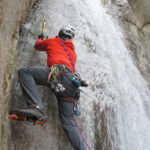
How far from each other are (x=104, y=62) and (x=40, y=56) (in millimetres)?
2131

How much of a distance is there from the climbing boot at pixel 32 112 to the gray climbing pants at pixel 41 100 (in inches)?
6.6

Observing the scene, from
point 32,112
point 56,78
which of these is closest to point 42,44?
point 56,78

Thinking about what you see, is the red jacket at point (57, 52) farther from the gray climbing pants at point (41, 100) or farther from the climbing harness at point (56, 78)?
the gray climbing pants at point (41, 100)

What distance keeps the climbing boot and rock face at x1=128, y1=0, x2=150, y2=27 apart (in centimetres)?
813

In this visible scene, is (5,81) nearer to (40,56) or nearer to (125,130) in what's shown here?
(40,56)

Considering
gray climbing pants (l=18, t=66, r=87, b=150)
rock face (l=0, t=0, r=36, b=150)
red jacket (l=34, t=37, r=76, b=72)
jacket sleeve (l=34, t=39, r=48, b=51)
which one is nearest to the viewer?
rock face (l=0, t=0, r=36, b=150)

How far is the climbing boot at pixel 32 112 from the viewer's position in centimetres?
462

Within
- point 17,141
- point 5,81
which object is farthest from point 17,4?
point 17,141

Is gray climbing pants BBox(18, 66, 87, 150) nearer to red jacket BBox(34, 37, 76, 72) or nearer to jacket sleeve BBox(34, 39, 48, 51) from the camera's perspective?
red jacket BBox(34, 37, 76, 72)

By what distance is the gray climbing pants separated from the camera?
516 cm

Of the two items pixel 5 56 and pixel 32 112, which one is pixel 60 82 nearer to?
pixel 32 112

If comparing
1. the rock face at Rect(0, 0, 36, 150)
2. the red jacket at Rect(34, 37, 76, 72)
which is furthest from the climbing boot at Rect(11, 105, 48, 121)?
the red jacket at Rect(34, 37, 76, 72)

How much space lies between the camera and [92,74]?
24.0 ft

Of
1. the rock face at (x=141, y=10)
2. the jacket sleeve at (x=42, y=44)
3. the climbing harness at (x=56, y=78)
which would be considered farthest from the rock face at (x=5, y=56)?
the rock face at (x=141, y=10)
